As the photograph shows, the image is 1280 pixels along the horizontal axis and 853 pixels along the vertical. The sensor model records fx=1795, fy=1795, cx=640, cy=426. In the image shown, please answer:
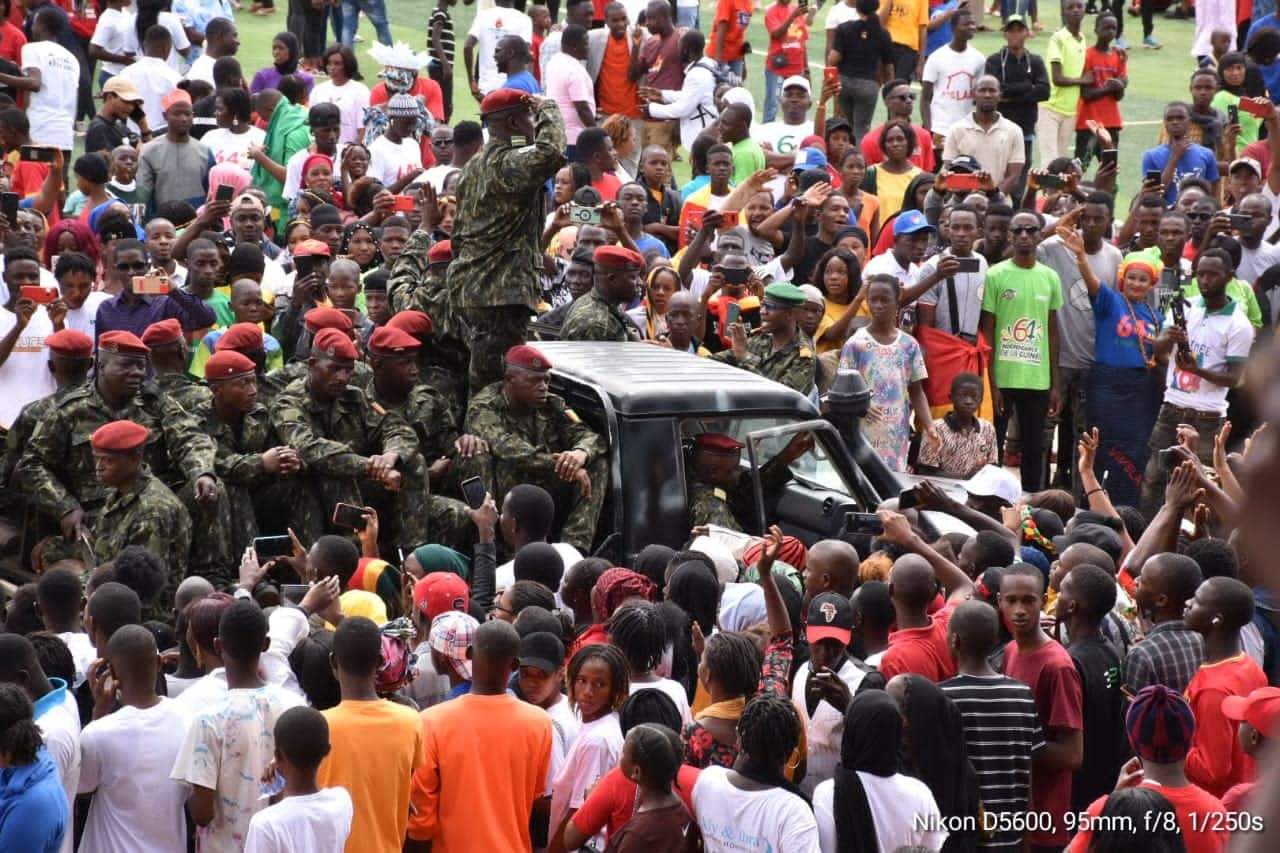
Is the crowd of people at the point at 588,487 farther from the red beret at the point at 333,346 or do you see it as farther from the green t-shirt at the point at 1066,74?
the green t-shirt at the point at 1066,74

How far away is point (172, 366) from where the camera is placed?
334 inches

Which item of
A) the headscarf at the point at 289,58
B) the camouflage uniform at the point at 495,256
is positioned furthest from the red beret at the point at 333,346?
the headscarf at the point at 289,58

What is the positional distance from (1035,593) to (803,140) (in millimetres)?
9616

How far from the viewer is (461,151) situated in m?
13.8

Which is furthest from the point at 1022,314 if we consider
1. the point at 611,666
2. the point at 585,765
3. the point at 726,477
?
the point at 585,765

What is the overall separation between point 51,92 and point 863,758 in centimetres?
1216

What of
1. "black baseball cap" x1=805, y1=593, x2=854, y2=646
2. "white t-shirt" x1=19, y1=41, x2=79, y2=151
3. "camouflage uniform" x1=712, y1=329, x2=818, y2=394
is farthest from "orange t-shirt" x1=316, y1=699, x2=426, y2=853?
"white t-shirt" x1=19, y1=41, x2=79, y2=151

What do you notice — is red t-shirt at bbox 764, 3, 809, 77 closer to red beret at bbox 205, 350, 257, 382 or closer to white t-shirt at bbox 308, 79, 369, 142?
white t-shirt at bbox 308, 79, 369, 142

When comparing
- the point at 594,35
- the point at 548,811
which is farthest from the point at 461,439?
the point at 594,35

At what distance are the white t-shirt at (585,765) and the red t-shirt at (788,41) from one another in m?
13.9

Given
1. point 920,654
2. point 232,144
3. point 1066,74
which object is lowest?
point 920,654

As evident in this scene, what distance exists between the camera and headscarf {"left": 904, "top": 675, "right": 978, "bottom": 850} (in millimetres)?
5469

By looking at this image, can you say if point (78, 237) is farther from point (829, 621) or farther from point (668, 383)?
point (829, 621)

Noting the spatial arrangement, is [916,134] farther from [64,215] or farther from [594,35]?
[64,215]
